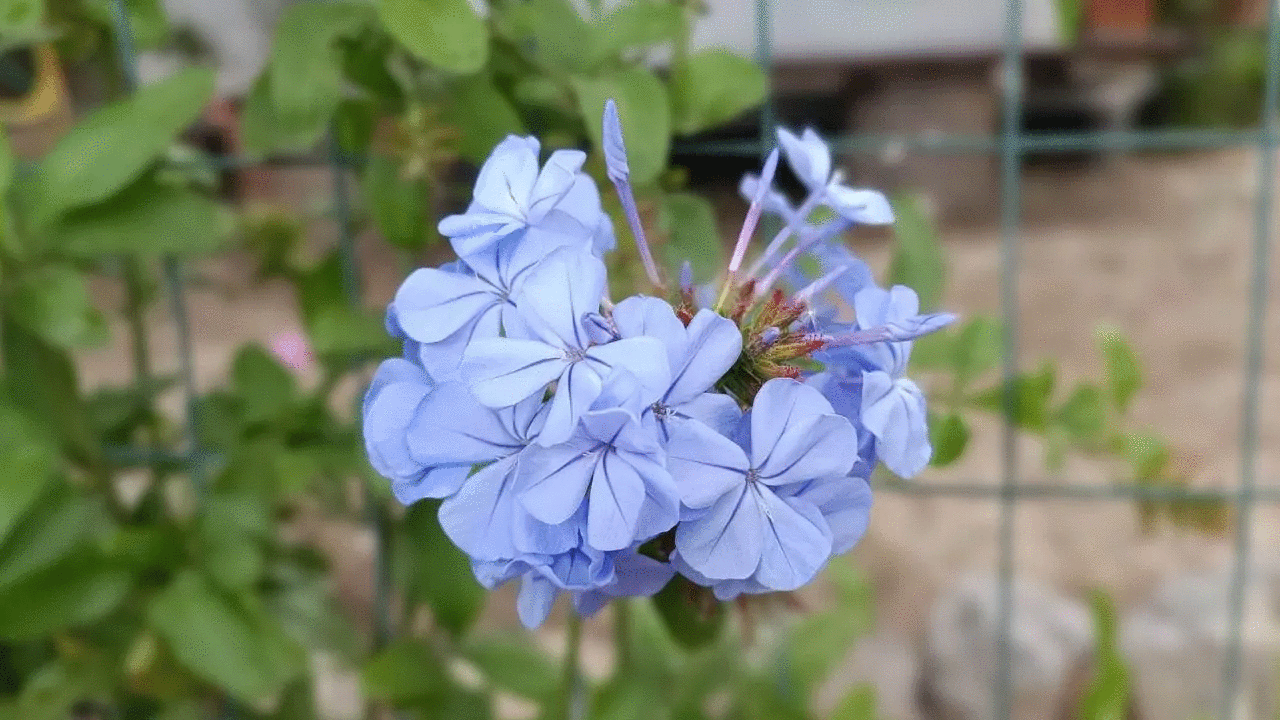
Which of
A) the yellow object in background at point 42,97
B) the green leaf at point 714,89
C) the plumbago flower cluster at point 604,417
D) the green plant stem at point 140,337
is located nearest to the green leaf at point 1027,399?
the green leaf at point 714,89

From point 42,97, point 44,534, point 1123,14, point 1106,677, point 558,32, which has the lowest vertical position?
point 1123,14

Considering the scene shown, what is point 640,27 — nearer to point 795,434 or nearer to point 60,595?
point 795,434

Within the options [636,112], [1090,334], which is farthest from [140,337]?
[1090,334]

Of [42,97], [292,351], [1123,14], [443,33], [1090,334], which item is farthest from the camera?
[1123,14]

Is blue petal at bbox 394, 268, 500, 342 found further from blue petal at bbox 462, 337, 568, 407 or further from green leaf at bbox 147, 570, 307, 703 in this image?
green leaf at bbox 147, 570, 307, 703

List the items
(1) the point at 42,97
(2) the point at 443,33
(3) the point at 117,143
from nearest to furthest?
1. (2) the point at 443,33
2. (3) the point at 117,143
3. (1) the point at 42,97

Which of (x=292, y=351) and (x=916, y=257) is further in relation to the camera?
(x=292, y=351)
